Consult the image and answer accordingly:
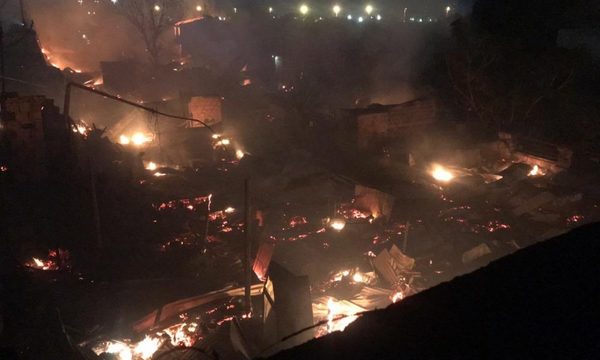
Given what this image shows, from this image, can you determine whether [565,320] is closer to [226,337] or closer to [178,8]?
[226,337]

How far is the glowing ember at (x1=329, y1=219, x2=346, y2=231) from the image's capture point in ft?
36.2

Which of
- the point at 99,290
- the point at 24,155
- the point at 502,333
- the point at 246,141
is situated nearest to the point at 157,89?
the point at 246,141

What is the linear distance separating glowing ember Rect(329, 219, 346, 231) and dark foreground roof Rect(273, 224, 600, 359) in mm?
8292

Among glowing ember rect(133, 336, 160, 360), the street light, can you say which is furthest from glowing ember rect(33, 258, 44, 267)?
the street light

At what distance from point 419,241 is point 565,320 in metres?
8.11

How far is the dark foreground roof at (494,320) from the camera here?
6.50ft

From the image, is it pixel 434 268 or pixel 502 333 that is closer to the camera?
pixel 502 333

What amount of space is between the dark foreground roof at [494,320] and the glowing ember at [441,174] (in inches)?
410

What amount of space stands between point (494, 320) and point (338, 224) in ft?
29.5

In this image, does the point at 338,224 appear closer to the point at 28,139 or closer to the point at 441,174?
the point at 441,174

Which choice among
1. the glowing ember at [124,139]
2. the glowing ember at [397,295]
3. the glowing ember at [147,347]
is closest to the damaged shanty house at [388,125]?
the glowing ember at [397,295]

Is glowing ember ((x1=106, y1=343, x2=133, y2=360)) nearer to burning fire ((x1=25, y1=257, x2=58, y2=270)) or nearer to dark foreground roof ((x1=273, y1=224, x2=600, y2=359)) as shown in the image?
burning fire ((x1=25, y1=257, x2=58, y2=270))

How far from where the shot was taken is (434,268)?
9.48 m

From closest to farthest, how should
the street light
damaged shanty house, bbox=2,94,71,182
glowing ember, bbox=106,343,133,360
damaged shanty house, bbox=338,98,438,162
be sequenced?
glowing ember, bbox=106,343,133,360
damaged shanty house, bbox=2,94,71,182
damaged shanty house, bbox=338,98,438,162
the street light
